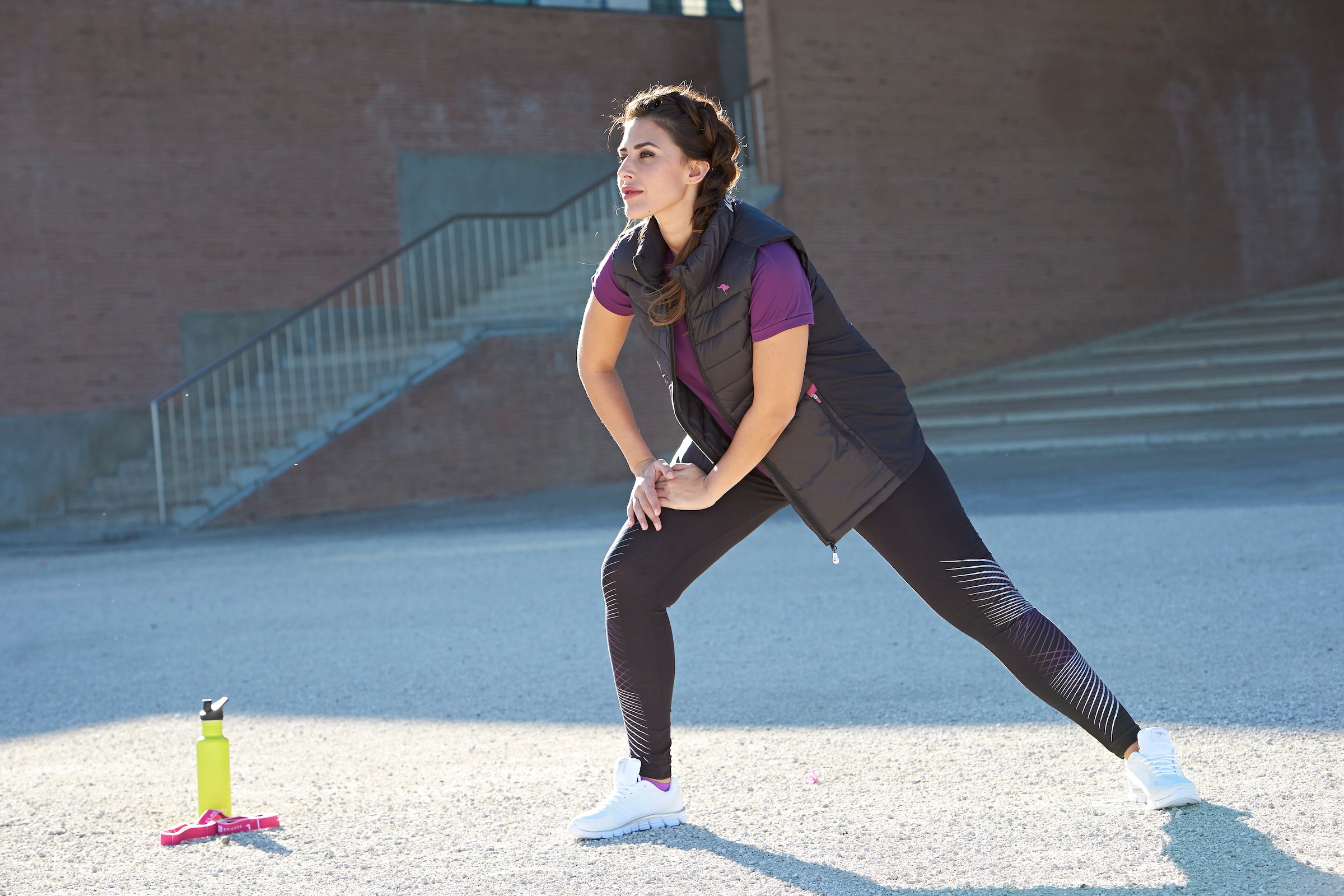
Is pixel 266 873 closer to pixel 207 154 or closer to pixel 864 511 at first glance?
pixel 864 511

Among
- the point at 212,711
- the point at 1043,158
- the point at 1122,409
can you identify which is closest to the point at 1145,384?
the point at 1122,409

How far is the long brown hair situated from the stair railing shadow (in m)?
1.27

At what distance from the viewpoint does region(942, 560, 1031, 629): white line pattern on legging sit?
293 cm

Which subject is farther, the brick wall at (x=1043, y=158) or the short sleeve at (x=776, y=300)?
the brick wall at (x=1043, y=158)

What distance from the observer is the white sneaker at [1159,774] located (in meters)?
3.03

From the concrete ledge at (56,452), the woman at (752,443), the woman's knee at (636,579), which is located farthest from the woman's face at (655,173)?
the concrete ledge at (56,452)

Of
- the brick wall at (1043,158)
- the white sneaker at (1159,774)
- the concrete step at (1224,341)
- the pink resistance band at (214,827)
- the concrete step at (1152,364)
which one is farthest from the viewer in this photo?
the concrete step at (1224,341)

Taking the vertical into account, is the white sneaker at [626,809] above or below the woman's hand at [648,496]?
below

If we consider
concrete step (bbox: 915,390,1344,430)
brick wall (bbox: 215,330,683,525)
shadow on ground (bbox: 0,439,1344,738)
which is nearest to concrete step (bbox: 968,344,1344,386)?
concrete step (bbox: 915,390,1344,430)

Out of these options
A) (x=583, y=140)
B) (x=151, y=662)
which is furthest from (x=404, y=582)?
(x=583, y=140)

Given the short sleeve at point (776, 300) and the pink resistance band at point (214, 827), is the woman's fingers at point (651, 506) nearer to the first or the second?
the short sleeve at point (776, 300)

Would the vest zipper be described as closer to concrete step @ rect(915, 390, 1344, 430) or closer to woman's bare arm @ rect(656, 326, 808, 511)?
woman's bare arm @ rect(656, 326, 808, 511)

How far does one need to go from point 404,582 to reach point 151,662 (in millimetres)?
2159

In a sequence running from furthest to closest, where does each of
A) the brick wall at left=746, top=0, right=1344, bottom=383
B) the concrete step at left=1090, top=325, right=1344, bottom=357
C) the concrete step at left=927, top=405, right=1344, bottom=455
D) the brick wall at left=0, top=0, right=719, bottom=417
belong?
the concrete step at left=1090, top=325, right=1344, bottom=357, the brick wall at left=746, top=0, right=1344, bottom=383, the brick wall at left=0, top=0, right=719, bottom=417, the concrete step at left=927, top=405, right=1344, bottom=455
